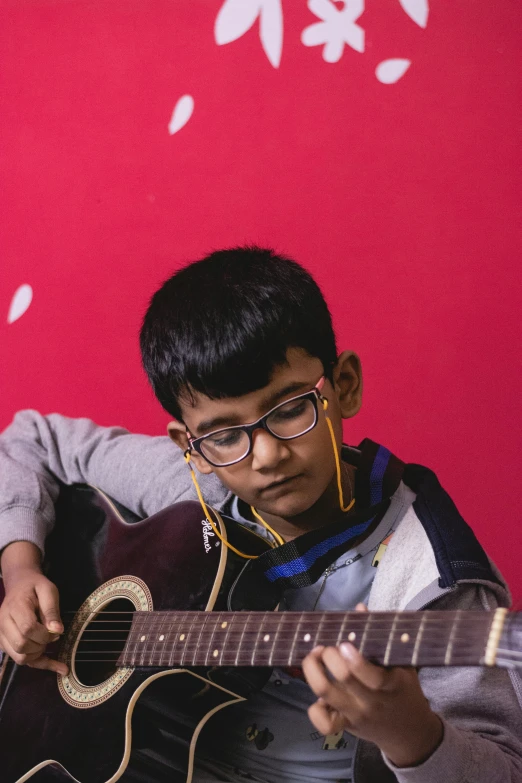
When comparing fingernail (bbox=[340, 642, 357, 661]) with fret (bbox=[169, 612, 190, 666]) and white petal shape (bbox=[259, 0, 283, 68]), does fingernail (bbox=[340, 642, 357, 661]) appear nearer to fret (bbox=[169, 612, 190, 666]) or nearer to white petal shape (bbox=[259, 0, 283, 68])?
fret (bbox=[169, 612, 190, 666])

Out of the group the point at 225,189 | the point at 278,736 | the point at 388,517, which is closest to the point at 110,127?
the point at 225,189

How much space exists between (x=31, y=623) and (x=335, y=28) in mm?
1129

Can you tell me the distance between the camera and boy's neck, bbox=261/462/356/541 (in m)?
0.99

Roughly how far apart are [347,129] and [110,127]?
1.52 ft

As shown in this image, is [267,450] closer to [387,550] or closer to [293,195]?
[387,550]

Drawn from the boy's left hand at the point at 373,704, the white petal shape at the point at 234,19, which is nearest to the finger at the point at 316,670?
the boy's left hand at the point at 373,704

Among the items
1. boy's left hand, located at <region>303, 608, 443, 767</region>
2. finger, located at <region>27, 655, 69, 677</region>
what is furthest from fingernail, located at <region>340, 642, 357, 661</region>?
finger, located at <region>27, 655, 69, 677</region>

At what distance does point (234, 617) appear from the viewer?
84 cm

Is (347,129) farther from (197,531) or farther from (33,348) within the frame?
(197,531)

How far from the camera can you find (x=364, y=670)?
64 centimetres

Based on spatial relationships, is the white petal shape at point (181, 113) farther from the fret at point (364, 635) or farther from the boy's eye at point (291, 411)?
the fret at point (364, 635)

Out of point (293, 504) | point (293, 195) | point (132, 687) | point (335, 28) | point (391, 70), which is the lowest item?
point (132, 687)

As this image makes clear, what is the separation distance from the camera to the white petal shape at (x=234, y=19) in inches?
59.9

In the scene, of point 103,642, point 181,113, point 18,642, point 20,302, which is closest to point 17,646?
point 18,642
